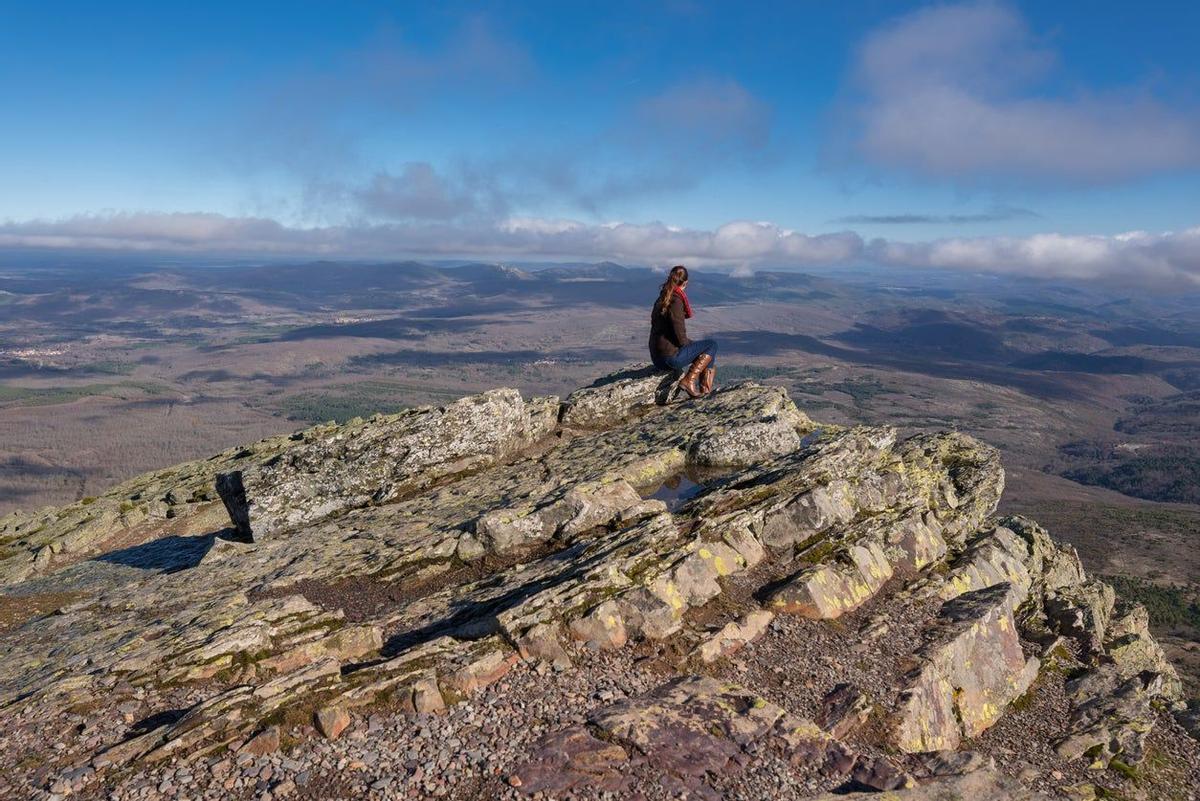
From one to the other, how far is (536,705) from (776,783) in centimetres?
463

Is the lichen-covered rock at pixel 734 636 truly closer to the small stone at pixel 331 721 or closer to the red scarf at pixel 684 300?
the small stone at pixel 331 721

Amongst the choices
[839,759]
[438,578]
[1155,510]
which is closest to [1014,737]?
[839,759]

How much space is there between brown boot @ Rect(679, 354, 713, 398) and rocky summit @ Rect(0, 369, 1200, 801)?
1432 mm

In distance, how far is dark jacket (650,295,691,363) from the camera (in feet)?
93.4

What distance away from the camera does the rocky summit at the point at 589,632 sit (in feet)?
36.6

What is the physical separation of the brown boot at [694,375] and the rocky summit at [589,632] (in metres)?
1.43

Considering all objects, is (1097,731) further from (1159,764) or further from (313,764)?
(313,764)

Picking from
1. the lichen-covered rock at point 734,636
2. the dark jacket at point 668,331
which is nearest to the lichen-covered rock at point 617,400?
the dark jacket at point 668,331

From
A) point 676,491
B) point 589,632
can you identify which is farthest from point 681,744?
point 676,491

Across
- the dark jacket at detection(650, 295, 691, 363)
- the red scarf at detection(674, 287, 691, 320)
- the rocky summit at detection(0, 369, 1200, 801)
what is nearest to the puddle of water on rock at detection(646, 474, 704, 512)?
the rocky summit at detection(0, 369, 1200, 801)

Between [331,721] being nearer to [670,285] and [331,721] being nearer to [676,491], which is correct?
[676,491]

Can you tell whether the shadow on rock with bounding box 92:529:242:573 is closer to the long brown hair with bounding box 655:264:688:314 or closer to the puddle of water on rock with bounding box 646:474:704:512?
the puddle of water on rock with bounding box 646:474:704:512

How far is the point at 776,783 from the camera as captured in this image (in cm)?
1105

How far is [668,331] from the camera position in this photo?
30047mm
